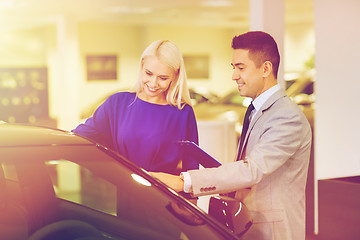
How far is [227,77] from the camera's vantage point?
18156 millimetres

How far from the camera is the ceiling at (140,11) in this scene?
10.8 metres

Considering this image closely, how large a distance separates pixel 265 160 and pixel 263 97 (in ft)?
0.98

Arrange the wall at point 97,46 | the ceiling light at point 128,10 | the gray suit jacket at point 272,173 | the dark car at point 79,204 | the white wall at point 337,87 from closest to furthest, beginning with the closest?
the dark car at point 79,204 → the gray suit jacket at point 272,173 → the white wall at point 337,87 → the ceiling light at point 128,10 → the wall at point 97,46

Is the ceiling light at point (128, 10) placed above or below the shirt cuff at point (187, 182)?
above

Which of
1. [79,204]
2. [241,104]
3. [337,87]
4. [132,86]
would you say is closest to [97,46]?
[241,104]

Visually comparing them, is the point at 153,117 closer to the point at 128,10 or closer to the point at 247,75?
the point at 247,75

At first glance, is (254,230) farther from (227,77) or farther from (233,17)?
(227,77)

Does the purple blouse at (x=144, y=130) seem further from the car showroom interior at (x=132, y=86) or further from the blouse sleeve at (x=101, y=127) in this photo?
the car showroom interior at (x=132, y=86)

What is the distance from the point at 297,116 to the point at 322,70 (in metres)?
2.52

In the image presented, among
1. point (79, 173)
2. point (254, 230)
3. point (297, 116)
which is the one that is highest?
point (297, 116)

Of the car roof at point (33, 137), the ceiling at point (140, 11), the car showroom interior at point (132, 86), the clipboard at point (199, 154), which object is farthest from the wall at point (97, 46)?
the car roof at point (33, 137)

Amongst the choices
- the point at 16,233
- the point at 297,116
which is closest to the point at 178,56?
the point at 297,116

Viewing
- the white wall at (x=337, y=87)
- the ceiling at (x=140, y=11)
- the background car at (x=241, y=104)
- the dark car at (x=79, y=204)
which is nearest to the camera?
the dark car at (x=79, y=204)

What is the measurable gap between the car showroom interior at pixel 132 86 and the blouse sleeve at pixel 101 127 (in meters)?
0.18
